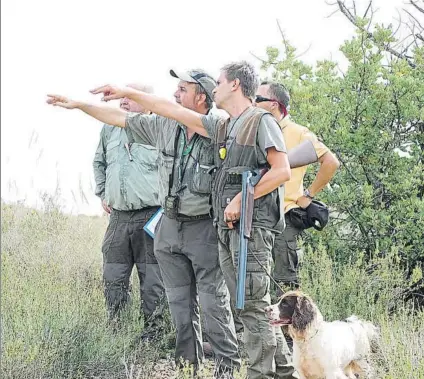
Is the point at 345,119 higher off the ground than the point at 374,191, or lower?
higher

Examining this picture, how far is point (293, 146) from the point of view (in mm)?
5984

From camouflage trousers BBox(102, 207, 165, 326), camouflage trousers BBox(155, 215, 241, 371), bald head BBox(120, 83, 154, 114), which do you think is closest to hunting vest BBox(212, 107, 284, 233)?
camouflage trousers BBox(155, 215, 241, 371)

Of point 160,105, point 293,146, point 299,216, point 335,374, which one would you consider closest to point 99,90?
point 160,105

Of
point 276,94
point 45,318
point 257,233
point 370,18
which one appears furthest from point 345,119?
point 45,318

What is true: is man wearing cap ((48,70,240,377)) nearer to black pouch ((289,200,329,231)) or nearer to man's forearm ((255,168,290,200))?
man's forearm ((255,168,290,200))

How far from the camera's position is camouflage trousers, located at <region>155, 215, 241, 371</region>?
5.25 m

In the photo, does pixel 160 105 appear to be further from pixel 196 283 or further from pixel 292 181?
pixel 292 181

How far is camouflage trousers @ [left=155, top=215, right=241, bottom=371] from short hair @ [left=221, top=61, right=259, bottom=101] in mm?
997

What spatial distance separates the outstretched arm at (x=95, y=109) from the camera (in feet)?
16.3

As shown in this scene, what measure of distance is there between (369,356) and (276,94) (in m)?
2.21

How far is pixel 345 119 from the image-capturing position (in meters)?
7.43

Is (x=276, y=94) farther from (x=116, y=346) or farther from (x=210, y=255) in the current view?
(x=116, y=346)

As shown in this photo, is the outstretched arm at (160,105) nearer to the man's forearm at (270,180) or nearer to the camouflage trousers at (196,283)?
the man's forearm at (270,180)

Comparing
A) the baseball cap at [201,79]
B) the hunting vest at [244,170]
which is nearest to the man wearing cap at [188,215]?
the baseball cap at [201,79]
